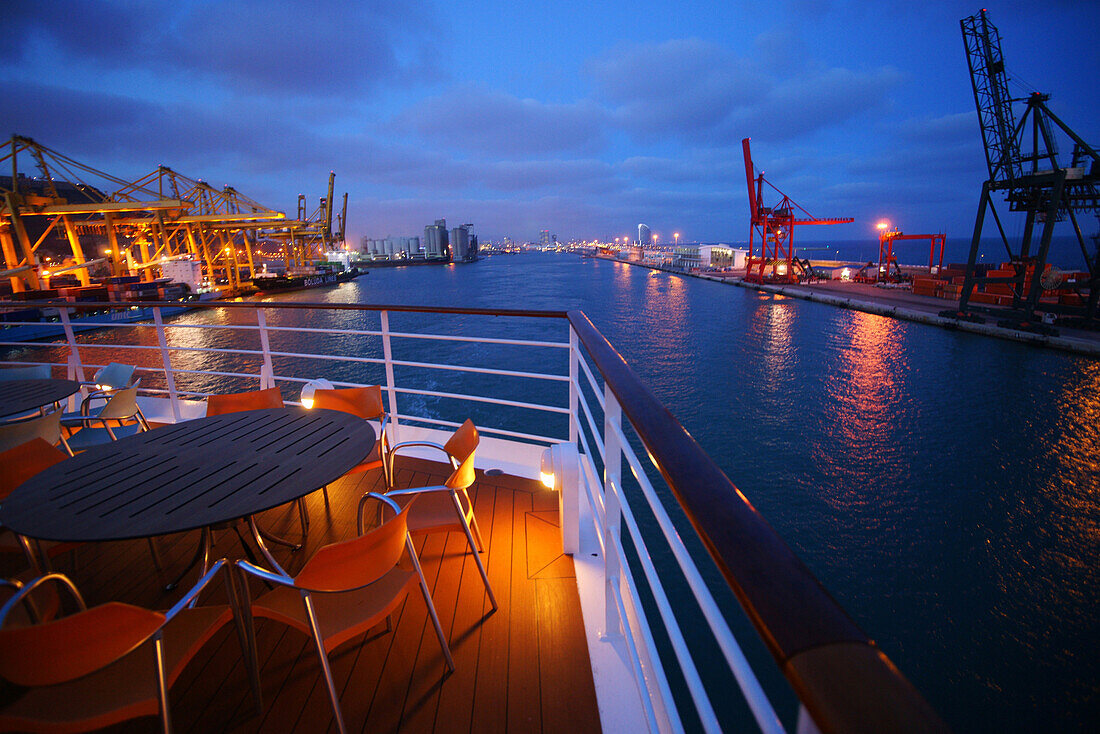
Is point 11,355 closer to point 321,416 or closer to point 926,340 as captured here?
point 321,416

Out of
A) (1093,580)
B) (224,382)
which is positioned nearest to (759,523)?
(1093,580)

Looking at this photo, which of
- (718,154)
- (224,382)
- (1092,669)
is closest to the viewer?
(1092,669)

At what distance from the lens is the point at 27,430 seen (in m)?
1.46

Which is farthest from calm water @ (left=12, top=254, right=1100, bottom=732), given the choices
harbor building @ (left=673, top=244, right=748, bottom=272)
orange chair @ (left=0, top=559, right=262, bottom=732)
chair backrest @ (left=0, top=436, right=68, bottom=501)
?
harbor building @ (left=673, top=244, right=748, bottom=272)

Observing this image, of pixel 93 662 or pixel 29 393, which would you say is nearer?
pixel 93 662

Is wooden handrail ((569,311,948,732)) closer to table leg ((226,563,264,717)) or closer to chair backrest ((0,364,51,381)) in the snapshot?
table leg ((226,563,264,717))

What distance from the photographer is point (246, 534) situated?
164 centimetres

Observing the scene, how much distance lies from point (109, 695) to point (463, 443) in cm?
81

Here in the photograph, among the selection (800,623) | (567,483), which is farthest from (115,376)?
(800,623)

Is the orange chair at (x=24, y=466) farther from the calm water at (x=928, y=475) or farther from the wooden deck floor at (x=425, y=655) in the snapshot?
the calm water at (x=928, y=475)

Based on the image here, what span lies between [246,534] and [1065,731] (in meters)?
5.02

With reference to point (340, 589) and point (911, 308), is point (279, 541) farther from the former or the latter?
point (911, 308)

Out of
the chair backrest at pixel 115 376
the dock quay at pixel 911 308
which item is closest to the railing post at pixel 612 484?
the chair backrest at pixel 115 376

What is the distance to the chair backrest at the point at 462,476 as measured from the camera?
113cm
